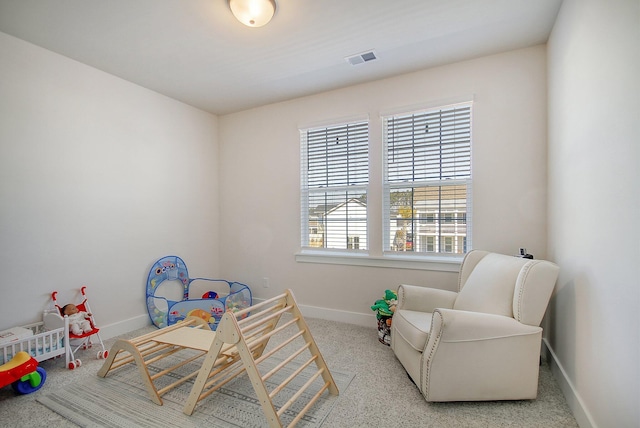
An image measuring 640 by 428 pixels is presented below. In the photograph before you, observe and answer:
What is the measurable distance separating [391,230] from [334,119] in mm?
1363

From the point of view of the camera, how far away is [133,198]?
3.26m

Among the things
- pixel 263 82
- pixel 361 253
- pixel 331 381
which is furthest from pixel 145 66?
pixel 331 381

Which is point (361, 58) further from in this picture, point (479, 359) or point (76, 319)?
point (76, 319)

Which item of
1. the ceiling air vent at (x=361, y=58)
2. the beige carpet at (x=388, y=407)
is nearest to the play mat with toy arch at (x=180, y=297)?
the beige carpet at (x=388, y=407)

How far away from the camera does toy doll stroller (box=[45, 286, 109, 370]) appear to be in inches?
94.8

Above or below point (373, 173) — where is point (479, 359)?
below

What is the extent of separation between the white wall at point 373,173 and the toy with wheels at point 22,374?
219cm

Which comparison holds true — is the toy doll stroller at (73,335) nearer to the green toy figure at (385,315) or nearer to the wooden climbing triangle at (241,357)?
the wooden climbing triangle at (241,357)

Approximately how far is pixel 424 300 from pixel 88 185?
3151 millimetres

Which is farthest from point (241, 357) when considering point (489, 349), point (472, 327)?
point (489, 349)

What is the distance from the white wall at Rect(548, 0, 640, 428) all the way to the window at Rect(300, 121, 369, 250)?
1691 millimetres

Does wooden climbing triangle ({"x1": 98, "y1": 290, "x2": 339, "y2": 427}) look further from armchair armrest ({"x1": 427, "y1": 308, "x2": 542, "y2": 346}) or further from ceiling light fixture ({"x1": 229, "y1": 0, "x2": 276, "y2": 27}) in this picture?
ceiling light fixture ({"x1": 229, "y1": 0, "x2": 276, "y2": 27})

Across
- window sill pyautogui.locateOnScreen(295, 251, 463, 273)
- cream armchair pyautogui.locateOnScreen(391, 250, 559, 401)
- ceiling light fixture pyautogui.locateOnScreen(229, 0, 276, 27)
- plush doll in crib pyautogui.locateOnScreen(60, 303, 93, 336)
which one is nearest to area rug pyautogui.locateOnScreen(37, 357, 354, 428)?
plush doll in crib pyautogui.locateOnScreen(60, 303, 93, 336)

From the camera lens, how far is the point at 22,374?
1.96 m
